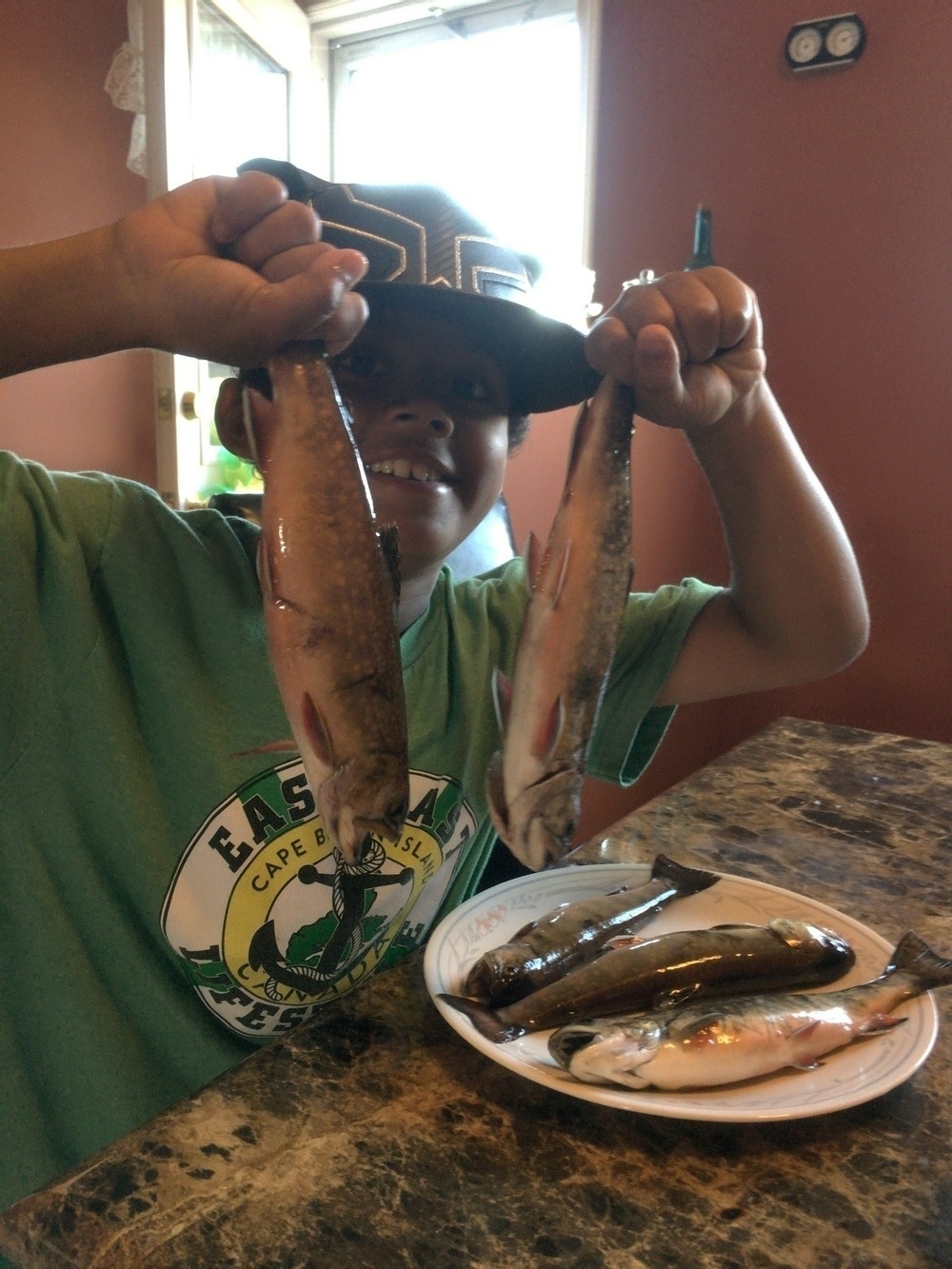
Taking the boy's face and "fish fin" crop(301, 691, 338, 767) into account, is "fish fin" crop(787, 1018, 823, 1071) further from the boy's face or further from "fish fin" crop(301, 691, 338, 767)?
the boy's face

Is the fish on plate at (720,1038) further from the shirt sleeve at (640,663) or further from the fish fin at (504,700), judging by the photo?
the shirt sleeve at (640,663)

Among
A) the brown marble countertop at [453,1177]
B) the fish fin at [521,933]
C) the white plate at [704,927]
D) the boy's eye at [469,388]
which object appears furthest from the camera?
the boy's eye at [469,388]

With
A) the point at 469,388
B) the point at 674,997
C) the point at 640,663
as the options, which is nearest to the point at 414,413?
the point at 469,388

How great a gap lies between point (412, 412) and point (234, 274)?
0.38 metres

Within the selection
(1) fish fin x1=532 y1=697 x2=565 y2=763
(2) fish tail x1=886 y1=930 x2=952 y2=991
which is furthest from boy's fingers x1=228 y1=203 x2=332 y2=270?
(2) fish tail x1=886 y1=930 x2=952 y2=991

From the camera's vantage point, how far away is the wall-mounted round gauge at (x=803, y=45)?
2.93 metres

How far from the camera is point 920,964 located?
38.2 inches

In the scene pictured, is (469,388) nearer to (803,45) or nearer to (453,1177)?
(453,1177)

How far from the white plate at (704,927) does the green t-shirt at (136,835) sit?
205 millimetres

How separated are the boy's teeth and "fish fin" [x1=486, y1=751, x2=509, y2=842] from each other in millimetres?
374

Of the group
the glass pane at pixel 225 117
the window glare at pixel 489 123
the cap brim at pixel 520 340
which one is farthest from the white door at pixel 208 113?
the cap brim at pixel 520 340

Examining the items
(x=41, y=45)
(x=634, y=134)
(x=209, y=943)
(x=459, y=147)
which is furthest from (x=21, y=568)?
(x=459, y=147)

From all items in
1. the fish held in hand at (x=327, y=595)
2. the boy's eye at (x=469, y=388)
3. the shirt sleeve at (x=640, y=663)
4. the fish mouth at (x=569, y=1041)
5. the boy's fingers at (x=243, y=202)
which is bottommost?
the fish mouth at (x=569, y=1041)

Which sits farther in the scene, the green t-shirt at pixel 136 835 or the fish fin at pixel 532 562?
the green t-shirt at pixel 136 835
